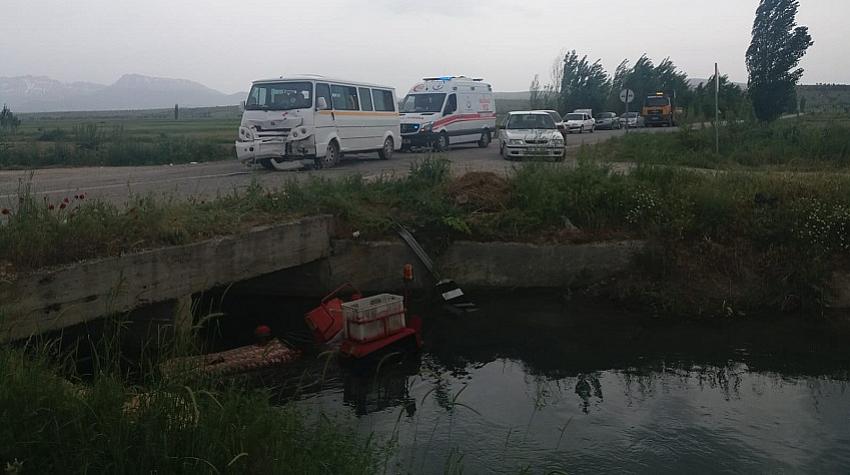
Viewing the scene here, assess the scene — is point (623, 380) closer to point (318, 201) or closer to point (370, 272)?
point (370, 272)

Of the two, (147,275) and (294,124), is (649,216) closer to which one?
(147,275)

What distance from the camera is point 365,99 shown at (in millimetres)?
20203

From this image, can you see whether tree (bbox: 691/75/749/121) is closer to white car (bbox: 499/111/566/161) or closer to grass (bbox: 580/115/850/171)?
grass (bbox: 580/115/850/171)

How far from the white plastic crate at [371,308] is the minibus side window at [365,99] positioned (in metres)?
12.2

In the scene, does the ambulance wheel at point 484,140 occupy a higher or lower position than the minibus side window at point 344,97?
lower

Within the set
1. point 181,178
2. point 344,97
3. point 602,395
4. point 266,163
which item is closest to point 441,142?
point 344,97

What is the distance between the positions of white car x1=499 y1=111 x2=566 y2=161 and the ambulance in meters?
2.93

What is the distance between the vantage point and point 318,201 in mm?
11117

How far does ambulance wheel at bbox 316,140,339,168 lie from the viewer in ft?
59.1

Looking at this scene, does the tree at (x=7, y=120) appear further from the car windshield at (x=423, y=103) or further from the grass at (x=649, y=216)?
the grass at (x=649, y=216)

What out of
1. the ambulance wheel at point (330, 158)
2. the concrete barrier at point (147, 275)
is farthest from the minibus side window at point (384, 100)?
the concrete barrier at point (147, 275)

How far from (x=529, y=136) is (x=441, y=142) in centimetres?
455

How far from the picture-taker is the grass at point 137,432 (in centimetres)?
405

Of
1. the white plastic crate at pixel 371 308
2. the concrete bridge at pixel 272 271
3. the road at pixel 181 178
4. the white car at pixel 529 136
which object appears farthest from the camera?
the white car at pixel 529 136
